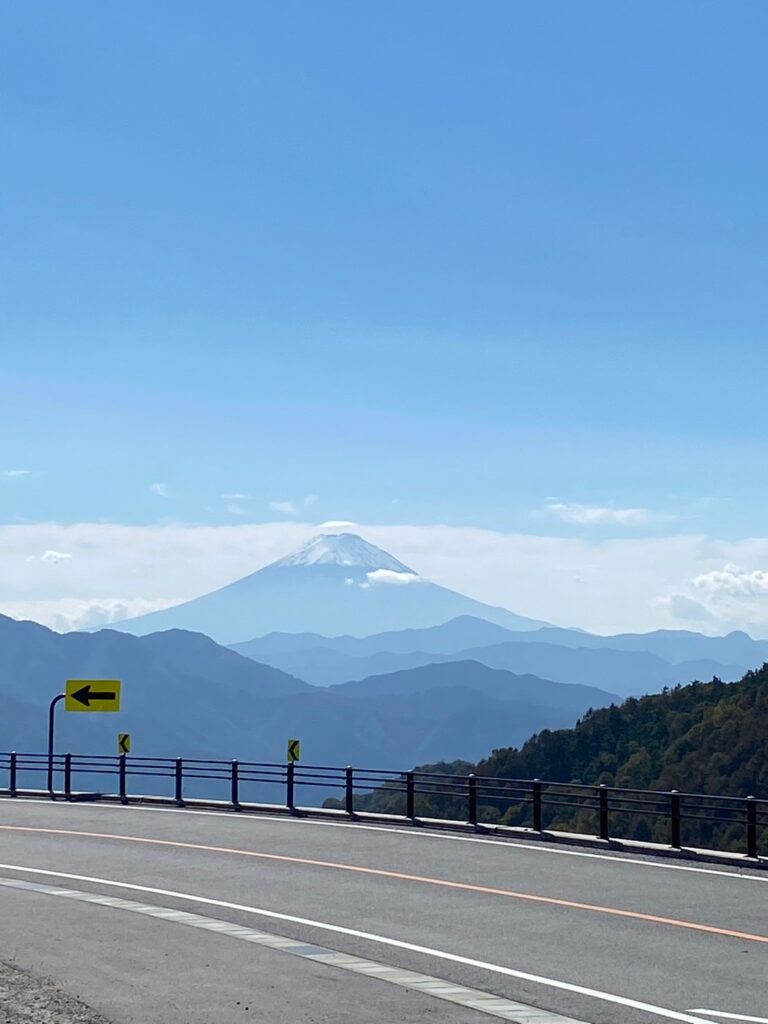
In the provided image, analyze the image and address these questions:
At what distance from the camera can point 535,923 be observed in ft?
52.6

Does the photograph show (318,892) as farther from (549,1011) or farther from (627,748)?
(627,748)

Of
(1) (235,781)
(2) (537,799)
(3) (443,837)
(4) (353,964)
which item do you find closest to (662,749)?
(1) (235,781)

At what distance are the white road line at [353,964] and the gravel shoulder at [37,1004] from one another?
269 centimetres

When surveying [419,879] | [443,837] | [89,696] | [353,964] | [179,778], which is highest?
[89,696]

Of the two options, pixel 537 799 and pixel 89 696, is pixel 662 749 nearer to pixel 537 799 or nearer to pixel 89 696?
pixel 89 696

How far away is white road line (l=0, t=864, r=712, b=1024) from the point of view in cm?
1152

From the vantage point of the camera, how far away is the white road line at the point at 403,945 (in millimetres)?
11516

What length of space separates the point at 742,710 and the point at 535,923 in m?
118

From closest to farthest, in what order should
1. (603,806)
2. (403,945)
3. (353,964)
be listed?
(353,964) < (403,945) < (603,806)

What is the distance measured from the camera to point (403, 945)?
579 inches

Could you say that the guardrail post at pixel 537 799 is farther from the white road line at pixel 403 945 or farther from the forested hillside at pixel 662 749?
the forested hillside at pixel 662 749

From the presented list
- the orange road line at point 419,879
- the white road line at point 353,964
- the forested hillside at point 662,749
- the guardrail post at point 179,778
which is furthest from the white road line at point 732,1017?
the forested hillside at point 662,749

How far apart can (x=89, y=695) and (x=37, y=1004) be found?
1144 inches

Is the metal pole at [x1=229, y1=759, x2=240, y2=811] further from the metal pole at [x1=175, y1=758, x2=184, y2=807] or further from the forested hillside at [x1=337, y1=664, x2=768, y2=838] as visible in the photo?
the forested hillside at [x1=337, y1=664, x2=768, y2=838]
